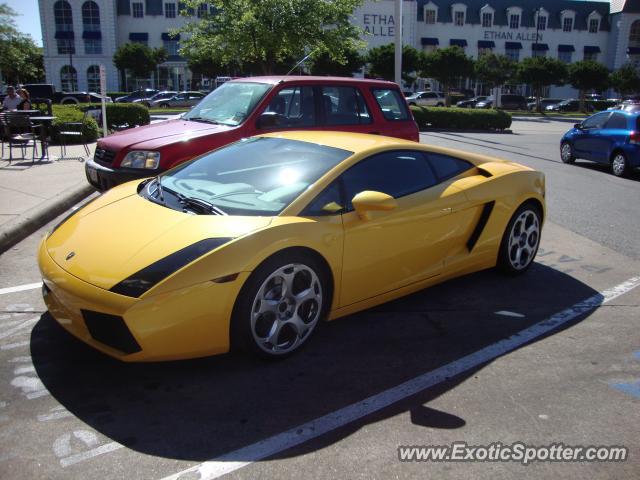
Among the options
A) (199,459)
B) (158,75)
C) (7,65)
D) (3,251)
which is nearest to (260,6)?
(3,251)

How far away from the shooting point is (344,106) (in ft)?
25.2

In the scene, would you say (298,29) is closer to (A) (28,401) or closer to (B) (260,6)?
(B) (260,6)

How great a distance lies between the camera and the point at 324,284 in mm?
3719

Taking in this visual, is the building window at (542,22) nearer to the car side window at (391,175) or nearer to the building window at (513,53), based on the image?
the building window at (513,53)

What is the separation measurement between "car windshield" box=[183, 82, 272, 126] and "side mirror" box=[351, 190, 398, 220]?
3558 mm

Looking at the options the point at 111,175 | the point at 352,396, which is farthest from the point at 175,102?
the point at 352,396

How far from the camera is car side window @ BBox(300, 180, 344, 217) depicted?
3.68m

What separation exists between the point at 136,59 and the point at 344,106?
51.3 metres

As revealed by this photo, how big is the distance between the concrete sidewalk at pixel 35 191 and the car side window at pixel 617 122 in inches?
421

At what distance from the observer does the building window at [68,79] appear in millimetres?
62500

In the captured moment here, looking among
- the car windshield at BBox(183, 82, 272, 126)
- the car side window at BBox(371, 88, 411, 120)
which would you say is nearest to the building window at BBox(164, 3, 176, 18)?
the car windshield at BBox(183, 82, 272, 126)

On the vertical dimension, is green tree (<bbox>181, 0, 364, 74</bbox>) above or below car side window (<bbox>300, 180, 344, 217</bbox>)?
above

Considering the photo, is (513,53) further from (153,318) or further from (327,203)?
(153,318)

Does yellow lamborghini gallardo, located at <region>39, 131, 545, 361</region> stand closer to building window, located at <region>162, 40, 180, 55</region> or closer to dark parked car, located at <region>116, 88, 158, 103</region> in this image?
dark parked car, located at <region>116, 88, 158, 103</region>
